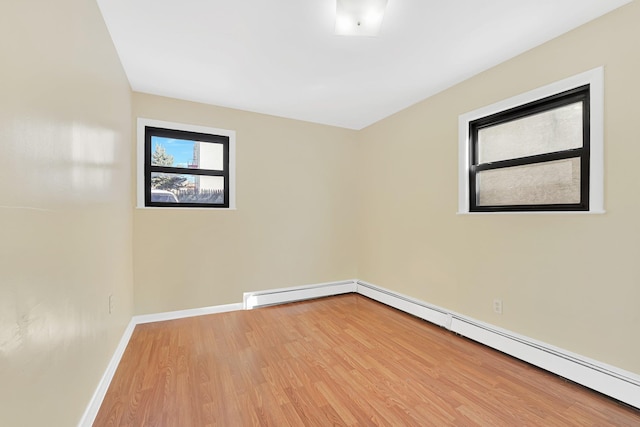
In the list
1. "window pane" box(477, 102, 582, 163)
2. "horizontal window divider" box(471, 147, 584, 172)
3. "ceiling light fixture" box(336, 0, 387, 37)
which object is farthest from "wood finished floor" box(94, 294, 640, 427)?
"ceiling light fixture" box(336, 0, 387, 37)

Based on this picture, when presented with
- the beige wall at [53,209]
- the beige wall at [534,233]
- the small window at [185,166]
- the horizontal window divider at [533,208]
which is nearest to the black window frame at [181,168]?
the small window at [185,166]

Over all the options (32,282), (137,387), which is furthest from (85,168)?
(137,387)

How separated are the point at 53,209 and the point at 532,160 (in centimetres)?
309

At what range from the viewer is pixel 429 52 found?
2176 millimetres

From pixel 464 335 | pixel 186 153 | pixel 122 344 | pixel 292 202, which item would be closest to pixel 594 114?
pixel 464 335

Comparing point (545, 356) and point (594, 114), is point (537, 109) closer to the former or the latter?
point (594, 114)

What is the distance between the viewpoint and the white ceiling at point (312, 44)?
173 centimetres

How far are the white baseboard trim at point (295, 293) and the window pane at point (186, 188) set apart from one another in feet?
4.25

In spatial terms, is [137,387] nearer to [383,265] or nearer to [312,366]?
[312,366]

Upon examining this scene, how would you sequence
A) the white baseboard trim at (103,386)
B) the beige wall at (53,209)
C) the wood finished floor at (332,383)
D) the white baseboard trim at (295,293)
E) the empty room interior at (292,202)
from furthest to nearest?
the white baseboard trim at (295,293)
the wood finished floor at (332,383)
the white baseboard trim at (103,386)
the empty room interior at (292,202)
the beige wall at (53,209)

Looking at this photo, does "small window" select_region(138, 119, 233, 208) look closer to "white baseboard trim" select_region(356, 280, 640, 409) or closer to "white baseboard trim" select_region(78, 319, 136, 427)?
"white baseboard trim" select_region(78, 319, 136, 427)

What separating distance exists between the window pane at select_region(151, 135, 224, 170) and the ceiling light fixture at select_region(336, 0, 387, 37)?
205 cm

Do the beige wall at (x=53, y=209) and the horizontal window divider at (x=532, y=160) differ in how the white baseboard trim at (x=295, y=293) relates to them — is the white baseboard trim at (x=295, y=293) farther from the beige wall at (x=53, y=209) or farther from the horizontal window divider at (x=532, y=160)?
the horizontal window divider at (x=532, y=160)

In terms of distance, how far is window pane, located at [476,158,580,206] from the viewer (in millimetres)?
1969
